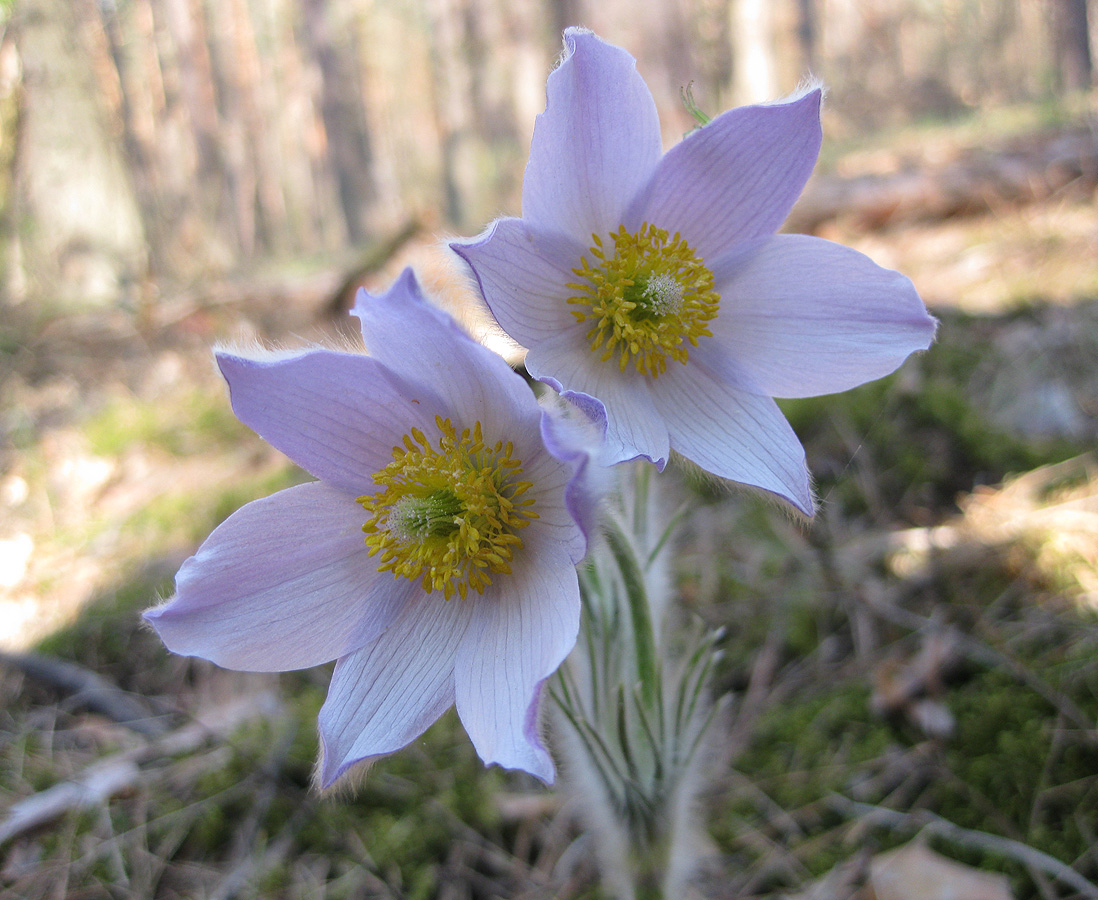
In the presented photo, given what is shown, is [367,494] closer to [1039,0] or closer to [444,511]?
[444,511]

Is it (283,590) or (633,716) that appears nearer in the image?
(283,590)

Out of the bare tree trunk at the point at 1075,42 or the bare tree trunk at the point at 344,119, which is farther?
the bare tree trunk at the point at 344,119

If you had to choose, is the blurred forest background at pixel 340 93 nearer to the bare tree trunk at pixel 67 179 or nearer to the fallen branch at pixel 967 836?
the bare tree trunk at pixel 67 179

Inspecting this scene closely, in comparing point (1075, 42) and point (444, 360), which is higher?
point (444, 360)

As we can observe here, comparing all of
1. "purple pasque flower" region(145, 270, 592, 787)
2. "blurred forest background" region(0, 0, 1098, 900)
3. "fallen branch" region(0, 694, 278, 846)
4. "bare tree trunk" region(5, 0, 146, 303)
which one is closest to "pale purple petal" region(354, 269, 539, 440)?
"purple pasque flower" region(145, 270, 592, 787)

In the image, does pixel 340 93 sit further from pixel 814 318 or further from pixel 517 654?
pixel 517 654

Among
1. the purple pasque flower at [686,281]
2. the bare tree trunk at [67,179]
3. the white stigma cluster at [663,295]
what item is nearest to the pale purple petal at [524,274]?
the purple pasque flower at [686,281]

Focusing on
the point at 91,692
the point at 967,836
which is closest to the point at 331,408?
the point at 967,836

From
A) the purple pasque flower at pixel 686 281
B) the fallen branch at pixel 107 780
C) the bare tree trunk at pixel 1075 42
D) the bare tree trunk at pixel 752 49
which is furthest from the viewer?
the bare tree trunk at pixel 1075 42
